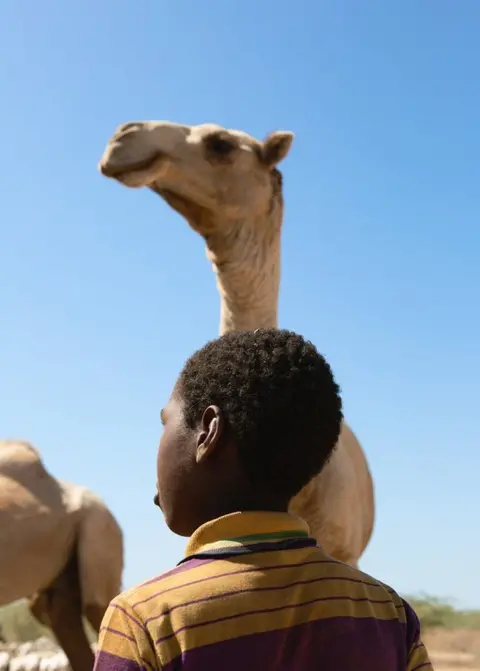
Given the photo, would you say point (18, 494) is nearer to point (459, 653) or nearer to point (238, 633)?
point (238, 633)

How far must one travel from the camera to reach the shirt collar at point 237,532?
108 cm

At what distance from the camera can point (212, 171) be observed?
388 centimetres

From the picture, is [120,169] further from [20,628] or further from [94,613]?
[20,628]

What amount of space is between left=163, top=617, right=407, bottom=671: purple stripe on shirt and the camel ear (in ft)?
10.4

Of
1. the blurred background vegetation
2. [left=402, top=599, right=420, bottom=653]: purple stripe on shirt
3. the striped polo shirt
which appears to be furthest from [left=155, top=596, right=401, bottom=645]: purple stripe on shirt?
the blurred background vegetation

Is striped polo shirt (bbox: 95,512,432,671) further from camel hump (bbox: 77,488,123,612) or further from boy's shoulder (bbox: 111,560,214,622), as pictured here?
camel hump (bbox: 77,488,123,612)

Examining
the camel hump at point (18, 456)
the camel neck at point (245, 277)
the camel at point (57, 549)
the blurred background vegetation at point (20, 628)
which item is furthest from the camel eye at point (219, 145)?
the blurred background vegetation at point (20, 628)

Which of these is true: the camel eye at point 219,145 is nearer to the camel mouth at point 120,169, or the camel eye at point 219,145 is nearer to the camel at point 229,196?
the camel at point 229,196

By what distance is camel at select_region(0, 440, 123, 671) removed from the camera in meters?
5.27

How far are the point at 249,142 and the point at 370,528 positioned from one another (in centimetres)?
205

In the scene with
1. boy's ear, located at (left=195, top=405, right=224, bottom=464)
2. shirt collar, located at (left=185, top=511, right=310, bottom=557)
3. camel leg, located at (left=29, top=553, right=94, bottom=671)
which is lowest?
camel leg, located at (left=29, top=553, right=94, bottom=671)

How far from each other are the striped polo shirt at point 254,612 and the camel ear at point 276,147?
10.1 feet

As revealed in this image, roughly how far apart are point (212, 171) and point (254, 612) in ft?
10.1

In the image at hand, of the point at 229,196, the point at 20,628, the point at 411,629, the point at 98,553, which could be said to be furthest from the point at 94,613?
the point at 20,628
